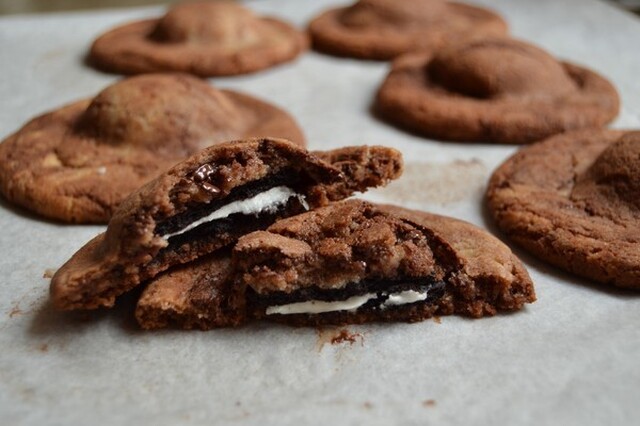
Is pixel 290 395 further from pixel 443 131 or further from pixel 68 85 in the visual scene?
pixel 68 85

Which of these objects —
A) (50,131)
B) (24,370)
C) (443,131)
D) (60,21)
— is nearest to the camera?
(24,370)

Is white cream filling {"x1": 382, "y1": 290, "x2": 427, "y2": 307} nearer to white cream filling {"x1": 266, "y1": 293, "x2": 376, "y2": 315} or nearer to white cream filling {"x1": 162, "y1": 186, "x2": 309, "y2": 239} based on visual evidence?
white cream filling {"x1": 266, "y1": 293, "x2": 376, "y2": 315}

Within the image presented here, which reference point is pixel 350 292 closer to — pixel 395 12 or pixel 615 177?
pixel 615 177

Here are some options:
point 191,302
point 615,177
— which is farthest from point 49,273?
point 615,177

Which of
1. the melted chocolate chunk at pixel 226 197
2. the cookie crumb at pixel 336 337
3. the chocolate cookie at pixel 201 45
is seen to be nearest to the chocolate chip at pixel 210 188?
the melted chocolate chunk at pixel 226 197

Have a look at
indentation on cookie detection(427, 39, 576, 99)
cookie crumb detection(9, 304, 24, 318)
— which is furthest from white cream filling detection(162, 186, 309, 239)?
indentation on cookie detection(427, 39, 576, 99)

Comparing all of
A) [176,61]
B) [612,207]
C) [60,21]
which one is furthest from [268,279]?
[60,21]
